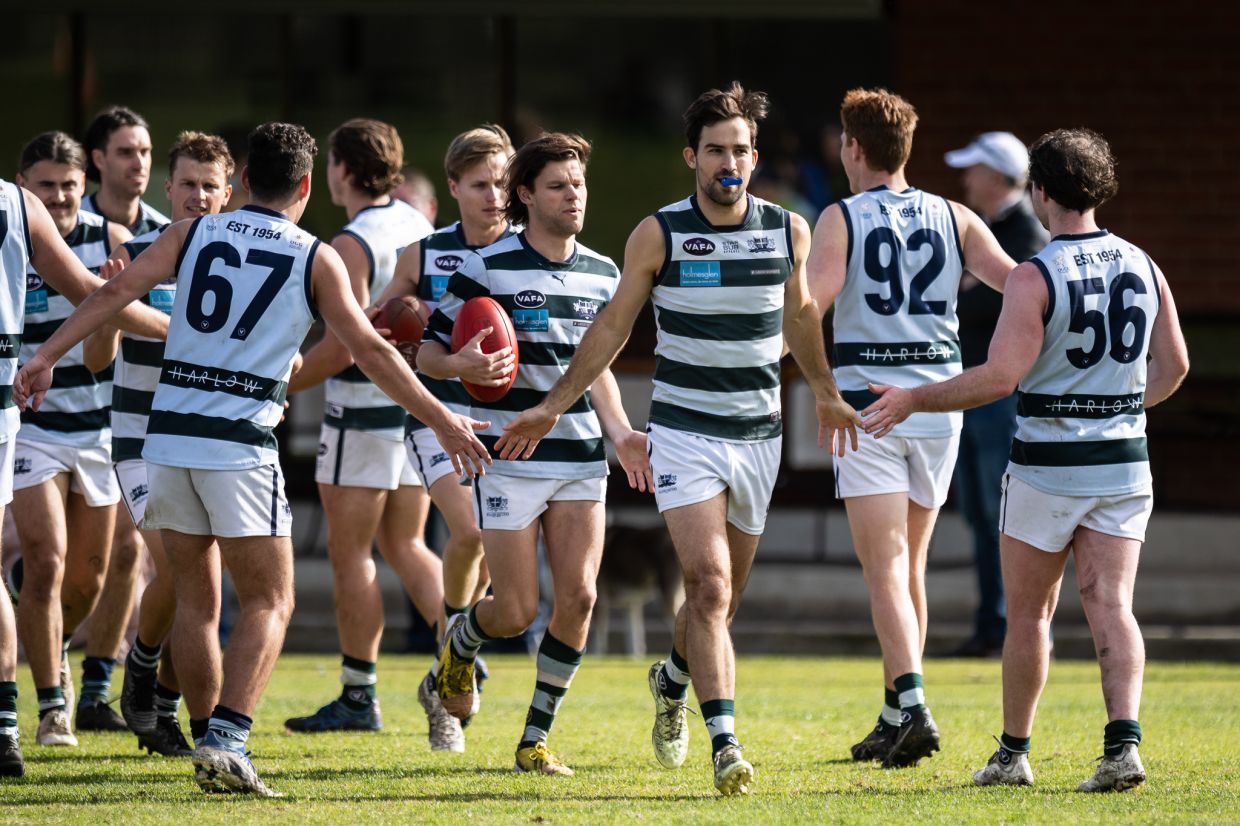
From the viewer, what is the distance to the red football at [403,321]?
7.19 m

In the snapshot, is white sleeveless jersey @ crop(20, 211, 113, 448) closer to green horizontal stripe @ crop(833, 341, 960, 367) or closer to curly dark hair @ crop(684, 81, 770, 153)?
curly dark hair @ crop(684, 81, 770, 153)

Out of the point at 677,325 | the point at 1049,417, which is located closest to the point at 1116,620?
the point at 1049,417

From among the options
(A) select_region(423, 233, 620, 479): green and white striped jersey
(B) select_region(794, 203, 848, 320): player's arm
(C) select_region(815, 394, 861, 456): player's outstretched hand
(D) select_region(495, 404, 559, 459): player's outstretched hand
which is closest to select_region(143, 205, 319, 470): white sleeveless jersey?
(A) select_region(423, 233, 620, 479): green and white striped jersey

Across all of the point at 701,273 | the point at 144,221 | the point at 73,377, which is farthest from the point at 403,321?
the point at 144,221

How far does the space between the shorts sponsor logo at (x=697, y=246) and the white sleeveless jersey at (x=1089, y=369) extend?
110 centimetres

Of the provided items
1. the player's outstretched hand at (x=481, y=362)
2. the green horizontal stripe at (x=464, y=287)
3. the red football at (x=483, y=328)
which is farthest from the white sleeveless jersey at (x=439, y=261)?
the player's outstretched hand at (x=481, y=362)

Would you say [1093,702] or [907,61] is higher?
[907,61]

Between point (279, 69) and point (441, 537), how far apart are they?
4.36 metres

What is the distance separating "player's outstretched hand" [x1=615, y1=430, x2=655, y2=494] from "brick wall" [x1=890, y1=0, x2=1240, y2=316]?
25.2 ft

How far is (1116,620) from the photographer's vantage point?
6.16 m

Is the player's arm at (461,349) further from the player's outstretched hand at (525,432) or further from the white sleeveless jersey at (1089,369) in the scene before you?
the white sleeveless jersey at (1089,369)

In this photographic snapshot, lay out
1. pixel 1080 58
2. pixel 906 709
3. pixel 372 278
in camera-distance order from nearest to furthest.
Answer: pixel 906 709 < pixel 372 278 < pixel 1080 58

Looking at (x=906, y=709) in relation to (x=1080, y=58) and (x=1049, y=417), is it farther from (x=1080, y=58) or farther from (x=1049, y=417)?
(x=1080, y=58)

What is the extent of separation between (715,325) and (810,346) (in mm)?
403
